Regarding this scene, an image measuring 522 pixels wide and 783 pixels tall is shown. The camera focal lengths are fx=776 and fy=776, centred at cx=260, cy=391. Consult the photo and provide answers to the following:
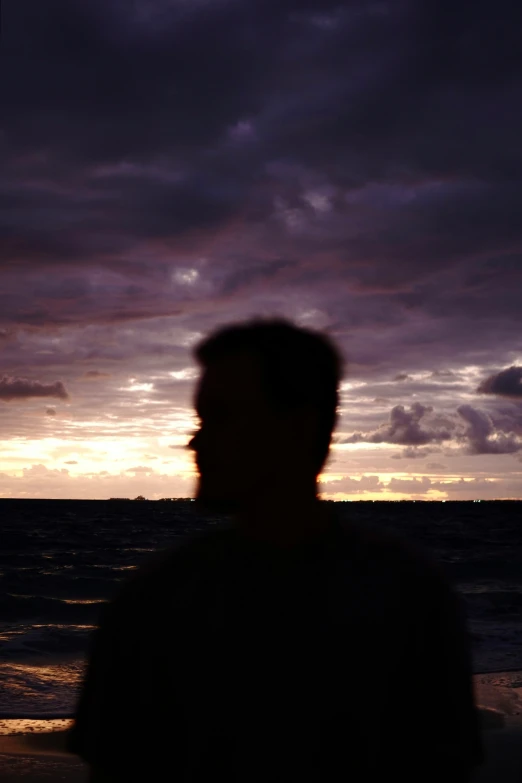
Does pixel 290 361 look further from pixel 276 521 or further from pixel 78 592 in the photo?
pixel 78 592

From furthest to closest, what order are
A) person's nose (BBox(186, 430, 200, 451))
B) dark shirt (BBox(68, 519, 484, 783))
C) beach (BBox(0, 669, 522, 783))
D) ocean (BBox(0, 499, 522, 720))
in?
ocean (BBox(0, 499, 522, 720)) < beach (BBox(0, 669, 522, 783)) < person's nose (BBox(186, 430, 200, 451)) < dark shirt (BBox(68, 519, 484, 783))

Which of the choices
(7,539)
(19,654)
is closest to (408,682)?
(19,654)

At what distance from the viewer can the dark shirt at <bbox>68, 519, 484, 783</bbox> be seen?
1451 mm

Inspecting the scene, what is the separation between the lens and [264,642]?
1.48 metres

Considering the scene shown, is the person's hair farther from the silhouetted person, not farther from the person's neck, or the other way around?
the person's neck

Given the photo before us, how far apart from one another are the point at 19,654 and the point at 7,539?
3016 cm

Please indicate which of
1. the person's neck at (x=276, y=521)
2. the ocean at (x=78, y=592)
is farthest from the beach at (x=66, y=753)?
the person's neck at (x=276, y=521)

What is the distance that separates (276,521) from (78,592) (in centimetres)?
2228

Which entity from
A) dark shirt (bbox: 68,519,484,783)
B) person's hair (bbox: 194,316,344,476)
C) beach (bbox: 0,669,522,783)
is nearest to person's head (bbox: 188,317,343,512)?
person's hair (bbox: 194,316,344,476)

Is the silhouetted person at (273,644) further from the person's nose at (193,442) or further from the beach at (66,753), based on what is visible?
the beach at (66,753)

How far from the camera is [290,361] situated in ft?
5.30

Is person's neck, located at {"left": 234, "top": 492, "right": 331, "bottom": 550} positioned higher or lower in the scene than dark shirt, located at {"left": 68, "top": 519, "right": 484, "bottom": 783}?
higher

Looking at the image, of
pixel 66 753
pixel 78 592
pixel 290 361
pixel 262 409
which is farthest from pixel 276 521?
pixel 78 592

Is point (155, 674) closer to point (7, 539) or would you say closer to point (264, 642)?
point (264, 642)
